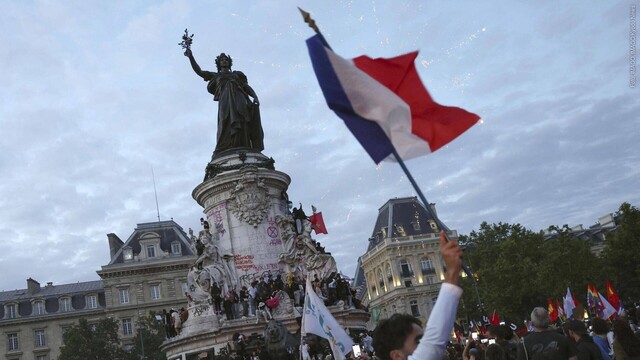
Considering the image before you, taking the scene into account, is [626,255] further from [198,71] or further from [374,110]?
[374,110]

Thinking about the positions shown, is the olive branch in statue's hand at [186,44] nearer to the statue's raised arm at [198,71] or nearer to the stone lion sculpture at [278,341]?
the statue's raised arm at [198,71]

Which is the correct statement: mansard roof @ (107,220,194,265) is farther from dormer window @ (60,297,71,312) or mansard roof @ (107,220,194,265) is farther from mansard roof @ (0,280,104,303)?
dormer window @ (60,297,71,312)

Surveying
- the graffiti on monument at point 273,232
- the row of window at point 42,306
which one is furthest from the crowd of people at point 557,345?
the row of window at point 42,306

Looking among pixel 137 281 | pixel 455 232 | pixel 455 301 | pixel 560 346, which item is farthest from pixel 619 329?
pixel 455 232

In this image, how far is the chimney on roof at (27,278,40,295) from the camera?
2987 inches

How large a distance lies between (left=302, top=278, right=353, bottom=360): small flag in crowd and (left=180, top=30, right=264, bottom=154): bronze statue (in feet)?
54.1

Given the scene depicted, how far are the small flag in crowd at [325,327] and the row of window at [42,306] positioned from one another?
63.9 meters

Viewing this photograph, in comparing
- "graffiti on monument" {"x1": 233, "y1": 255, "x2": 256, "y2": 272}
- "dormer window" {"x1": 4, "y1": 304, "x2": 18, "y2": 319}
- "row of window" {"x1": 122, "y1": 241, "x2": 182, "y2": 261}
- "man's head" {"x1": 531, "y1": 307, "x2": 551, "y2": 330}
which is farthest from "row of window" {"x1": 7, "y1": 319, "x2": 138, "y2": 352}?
"man's head" {"x1": 531, "y1": 307, "x2": 551, "y2": 330}

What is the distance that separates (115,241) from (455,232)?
44.7 metres

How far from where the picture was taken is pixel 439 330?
12.1ft

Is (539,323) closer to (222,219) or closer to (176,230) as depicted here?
(222,219)

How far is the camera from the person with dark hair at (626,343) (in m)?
7.75

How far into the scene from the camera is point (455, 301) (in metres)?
3.76

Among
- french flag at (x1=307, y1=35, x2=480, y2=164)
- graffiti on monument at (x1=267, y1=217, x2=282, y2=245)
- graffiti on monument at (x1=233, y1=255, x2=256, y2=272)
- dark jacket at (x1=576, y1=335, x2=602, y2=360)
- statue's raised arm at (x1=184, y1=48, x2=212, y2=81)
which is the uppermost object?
statue's raised arm at (x1=184, y1=48, x2=212, y2=81)
